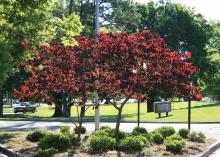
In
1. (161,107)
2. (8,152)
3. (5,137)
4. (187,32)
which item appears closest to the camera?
(8,152)

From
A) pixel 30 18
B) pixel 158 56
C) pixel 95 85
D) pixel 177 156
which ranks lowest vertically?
pixel 177 156

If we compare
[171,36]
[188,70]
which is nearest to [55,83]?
[188,70]

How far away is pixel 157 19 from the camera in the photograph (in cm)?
4622

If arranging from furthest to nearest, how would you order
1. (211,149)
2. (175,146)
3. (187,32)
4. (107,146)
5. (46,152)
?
1. (187,32)
2. (211,149)
3. (107,146)
4. (175,146)
5. (46,152)

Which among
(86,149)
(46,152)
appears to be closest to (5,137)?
(86,149)

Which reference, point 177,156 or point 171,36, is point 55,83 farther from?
point 171,36

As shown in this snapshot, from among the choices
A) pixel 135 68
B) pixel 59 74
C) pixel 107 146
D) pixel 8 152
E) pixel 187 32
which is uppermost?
pixel 187 32

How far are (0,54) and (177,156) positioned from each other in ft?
30.3

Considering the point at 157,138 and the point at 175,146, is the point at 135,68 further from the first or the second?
the point at 175,146

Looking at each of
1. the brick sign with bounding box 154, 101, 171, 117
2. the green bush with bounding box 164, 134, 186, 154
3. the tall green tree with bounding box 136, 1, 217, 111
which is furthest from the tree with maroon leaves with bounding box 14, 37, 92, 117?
the tall green tree with bounding box 136, 1, 217, 111

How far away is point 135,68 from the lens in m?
14.3

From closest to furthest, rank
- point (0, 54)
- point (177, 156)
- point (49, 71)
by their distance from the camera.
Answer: point (177, 156), point (49, 71), point (0, 54)

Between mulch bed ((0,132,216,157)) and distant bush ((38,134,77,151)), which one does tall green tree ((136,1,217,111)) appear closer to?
mulch bed ((0,132,216,157))

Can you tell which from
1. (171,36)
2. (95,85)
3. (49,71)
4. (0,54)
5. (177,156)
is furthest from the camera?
(171,36)
